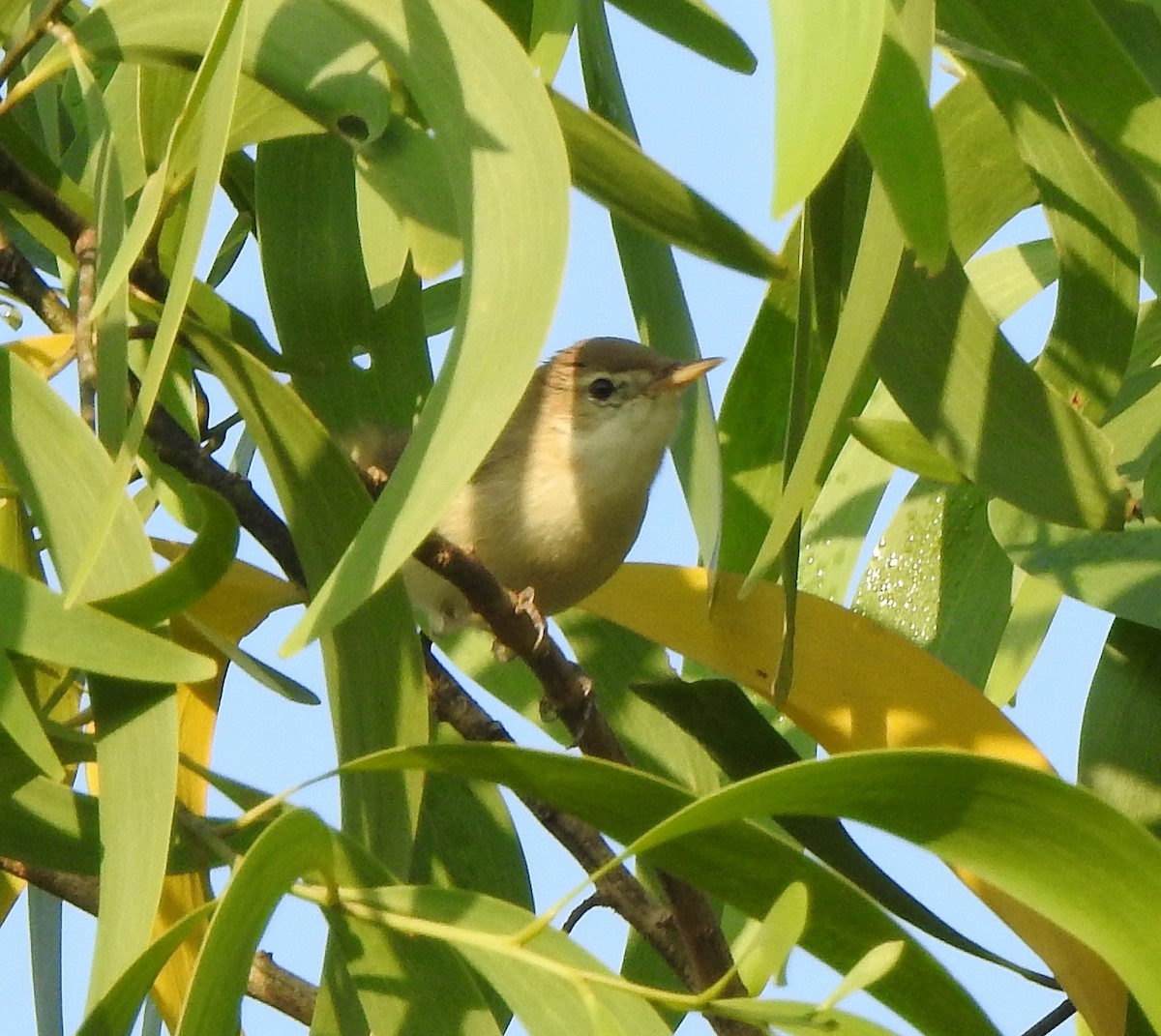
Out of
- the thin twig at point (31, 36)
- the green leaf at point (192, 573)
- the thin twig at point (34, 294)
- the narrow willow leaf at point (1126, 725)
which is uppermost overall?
the thin twig at point (31, 36)

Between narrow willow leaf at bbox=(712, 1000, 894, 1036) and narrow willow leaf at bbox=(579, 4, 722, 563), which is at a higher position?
narrow willow leaf at bbox=(579, 4, 722, 563)

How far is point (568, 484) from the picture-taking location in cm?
261

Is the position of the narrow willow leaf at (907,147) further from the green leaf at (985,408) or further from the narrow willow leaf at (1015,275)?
the narrow willow leaf at (1015,275)

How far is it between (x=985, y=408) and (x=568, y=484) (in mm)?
1329

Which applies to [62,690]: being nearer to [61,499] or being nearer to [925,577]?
[61,499]

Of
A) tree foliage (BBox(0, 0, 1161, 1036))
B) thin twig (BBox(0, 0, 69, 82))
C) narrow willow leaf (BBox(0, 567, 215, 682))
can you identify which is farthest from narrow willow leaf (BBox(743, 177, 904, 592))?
thin twig (BBox(0, 0, 69, 82))

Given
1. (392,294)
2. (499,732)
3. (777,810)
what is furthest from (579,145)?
(499,732)

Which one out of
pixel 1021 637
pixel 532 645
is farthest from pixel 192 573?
pixel 1021 637

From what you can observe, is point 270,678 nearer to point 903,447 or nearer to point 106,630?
point 106,630

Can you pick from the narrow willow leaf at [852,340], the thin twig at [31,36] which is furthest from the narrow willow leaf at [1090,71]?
the thin twig at [31,36]

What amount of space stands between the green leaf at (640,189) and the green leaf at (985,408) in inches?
4.0

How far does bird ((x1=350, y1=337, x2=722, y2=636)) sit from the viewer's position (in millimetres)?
2330

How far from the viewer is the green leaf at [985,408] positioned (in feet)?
4.25

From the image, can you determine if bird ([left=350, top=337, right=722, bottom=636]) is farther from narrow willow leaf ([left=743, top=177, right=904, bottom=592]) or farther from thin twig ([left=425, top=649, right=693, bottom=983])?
narrow willow leaf ([left=743, top=177, right=904, bottom=592])
